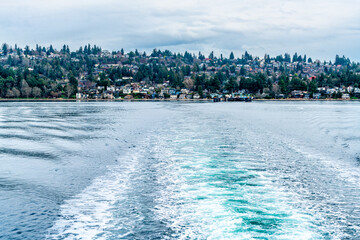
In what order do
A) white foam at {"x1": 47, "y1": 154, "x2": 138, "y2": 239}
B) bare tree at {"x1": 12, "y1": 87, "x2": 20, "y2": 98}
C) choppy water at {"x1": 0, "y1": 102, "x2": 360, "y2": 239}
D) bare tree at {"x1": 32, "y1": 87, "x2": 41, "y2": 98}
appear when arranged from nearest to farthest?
white foam at {"x1": 47, "y1": 154, "x2": 138, "y2": 239} < choppy water at {"x1": 0, "y1": 102, "x2": 360, "y2": 239} < bare tree at {"x1": 12, "y1": 87, "x2": 20, "y2": 98} < bare tree at {"x1": 32, "y1": 87, "x2": 41, "y2": 98}

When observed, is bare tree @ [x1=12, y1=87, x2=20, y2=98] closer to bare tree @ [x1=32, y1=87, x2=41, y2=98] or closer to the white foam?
bare tree @ [x1=32, y1=87, x2=41, y2=98]

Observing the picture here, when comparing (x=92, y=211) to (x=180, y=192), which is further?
(x=180, y=192)

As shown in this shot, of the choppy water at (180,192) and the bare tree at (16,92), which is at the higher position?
the bare tree at (16,92)

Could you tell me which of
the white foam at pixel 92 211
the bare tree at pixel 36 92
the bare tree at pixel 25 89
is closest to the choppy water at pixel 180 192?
the white foam at pixel 92 211

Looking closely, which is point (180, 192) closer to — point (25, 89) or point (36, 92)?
point (25, 89)

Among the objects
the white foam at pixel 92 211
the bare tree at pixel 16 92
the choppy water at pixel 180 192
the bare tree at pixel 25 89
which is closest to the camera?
the white foam at pixel 92 211

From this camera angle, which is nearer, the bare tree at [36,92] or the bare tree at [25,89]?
the bare tree at [25,89]

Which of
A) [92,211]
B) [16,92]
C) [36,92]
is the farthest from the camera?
[36,92]

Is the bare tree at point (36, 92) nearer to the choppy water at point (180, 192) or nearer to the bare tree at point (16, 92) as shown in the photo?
the bare tree at point (16, 92)

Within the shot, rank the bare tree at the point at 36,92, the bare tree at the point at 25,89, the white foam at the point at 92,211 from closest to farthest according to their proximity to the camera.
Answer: the white foam at the point at 92,211
the bare tree at the point at 25,89
the bare tree at the point at 36,92

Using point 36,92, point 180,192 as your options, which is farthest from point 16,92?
point 180,192

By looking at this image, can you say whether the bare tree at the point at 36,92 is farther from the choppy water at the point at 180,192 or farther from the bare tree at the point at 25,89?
the choppy water at the point at 180,192

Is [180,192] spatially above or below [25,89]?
below

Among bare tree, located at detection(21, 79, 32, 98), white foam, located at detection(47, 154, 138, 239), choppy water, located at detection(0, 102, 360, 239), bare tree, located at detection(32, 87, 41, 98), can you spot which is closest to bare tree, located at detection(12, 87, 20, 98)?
bare tree, located at detection(21, 79, 32, 98)
